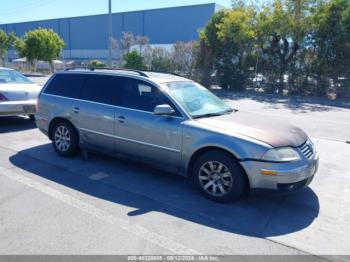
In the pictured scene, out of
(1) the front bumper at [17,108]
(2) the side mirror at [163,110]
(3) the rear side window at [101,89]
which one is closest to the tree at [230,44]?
(1) the front bumper at [17,108]

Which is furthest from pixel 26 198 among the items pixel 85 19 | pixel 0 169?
pixel 85 19

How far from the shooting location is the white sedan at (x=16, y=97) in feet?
25.2

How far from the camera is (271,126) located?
4.39 metres

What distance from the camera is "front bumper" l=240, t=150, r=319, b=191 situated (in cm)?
376

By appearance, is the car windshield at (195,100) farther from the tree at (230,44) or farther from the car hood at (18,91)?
the tree at (230,44)

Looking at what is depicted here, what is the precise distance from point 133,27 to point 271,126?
56.5 m

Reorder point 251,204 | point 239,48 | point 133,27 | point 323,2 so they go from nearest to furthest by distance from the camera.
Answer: point 251,204
point 323,2
point 239,48
point 133,27

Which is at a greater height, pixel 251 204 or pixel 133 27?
pixel 133 27

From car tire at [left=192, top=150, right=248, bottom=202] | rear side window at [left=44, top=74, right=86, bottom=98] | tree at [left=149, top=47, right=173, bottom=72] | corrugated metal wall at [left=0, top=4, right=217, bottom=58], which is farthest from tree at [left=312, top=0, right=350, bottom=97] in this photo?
corrugated metal wall at [left=0, top=4, right=217, bottom=58]

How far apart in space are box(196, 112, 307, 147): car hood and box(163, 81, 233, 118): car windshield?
0.19 m

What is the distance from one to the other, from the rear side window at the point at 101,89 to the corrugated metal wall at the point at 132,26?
145 feet

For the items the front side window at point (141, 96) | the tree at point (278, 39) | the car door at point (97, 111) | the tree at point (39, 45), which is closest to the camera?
the front side window at point (141, 96)

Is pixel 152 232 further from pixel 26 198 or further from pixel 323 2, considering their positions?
pixel 323 2

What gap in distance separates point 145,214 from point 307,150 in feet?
7.30
